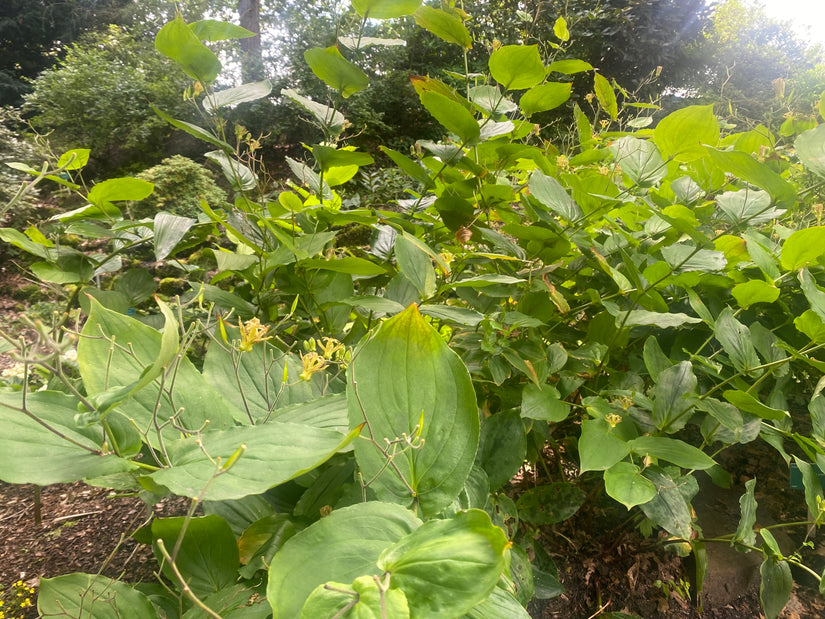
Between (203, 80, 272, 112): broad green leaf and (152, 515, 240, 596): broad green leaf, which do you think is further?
(203, 80, 272, 112): broad green leaf

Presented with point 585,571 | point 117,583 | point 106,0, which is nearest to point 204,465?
point 117,583

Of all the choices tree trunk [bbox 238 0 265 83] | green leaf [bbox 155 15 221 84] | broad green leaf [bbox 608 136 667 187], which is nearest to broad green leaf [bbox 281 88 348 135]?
green leaf [bbox 155 15 221 84]

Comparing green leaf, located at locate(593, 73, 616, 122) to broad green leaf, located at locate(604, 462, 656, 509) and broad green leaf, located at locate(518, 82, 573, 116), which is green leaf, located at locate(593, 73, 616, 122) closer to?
broad green leaf, located at locate(518, 82, 573, 116)

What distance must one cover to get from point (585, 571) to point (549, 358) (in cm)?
56

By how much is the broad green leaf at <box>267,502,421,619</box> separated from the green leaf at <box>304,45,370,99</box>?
557 mm

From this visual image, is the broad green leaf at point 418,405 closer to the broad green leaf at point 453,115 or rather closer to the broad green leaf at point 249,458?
the broad green leaf at point 249,458

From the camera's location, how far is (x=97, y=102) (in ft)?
16.5

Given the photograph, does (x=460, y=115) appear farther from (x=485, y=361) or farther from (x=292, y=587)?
(x=292, y=587)

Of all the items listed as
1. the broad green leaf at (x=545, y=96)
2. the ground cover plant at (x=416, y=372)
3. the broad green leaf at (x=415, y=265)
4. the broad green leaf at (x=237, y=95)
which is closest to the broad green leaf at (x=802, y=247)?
the ground cover plant at (x=416, y=372)

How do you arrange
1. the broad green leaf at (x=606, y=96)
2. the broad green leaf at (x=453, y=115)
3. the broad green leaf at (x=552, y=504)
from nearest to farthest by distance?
the broad green leaf at (x=453, y=115)
the broad green leaf at (x=552, y=504)
the broad green leaf at (x=606, y=96)

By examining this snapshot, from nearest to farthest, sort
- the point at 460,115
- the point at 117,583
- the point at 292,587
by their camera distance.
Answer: the point at 292,587 < the point at 117,583 < the point at 460,115

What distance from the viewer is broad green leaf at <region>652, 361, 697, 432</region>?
2.03 ft

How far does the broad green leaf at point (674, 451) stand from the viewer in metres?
0.55

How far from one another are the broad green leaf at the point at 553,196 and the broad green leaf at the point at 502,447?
0.32m
